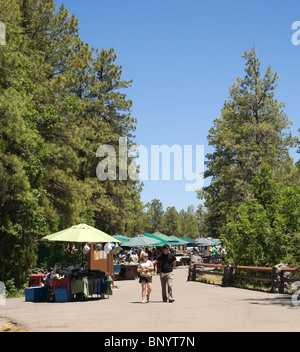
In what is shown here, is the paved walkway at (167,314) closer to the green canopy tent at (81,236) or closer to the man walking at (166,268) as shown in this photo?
the man walking at (166,268)

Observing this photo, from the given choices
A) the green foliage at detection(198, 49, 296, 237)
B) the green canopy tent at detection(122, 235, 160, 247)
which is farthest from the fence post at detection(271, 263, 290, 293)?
the green foliage at detection(198, 49, 296, 237)

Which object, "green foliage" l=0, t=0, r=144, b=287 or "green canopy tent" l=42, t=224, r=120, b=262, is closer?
"green canopy tent" l=42, t=224, r=120, b=262

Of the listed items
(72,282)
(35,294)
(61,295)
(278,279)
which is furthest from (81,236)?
(278,279)

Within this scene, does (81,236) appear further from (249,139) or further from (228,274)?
(249,139)

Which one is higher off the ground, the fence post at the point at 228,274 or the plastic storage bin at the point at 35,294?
the fence post at the point at 228,274

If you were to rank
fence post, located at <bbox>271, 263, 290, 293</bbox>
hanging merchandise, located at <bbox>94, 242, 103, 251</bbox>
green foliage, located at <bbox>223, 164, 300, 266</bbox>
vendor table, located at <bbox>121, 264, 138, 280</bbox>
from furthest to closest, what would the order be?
vendor table, located at <bbox>121, 264, 138, 280</bbox>
hanging merchandise, located at <bbox>94, 242, 103, 251</bbox>
green foliage, located at <bbox>223, 164, 300, 266</bbox>
fence post, located at <bbox>271, 263, 290, 293</bbox>

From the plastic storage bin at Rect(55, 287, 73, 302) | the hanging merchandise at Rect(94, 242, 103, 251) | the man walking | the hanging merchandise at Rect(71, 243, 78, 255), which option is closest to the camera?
the man walking

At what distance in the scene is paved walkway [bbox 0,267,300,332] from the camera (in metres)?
9.55

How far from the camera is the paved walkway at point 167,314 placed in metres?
9.55

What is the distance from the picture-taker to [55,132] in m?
24.5

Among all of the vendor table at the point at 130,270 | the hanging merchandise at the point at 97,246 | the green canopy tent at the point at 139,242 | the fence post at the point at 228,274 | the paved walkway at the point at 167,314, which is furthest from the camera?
the green canopy tent at the point at 139,242

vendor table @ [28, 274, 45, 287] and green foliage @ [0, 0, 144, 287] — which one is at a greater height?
green foliage @ [0, 0, 144, 287]

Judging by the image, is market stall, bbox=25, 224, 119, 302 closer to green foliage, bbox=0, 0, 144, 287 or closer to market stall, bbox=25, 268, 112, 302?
market stall, bbox=25, 268, 112, 302

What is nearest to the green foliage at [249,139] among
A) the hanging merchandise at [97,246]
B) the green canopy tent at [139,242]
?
the green canopy tent at [139,242]
